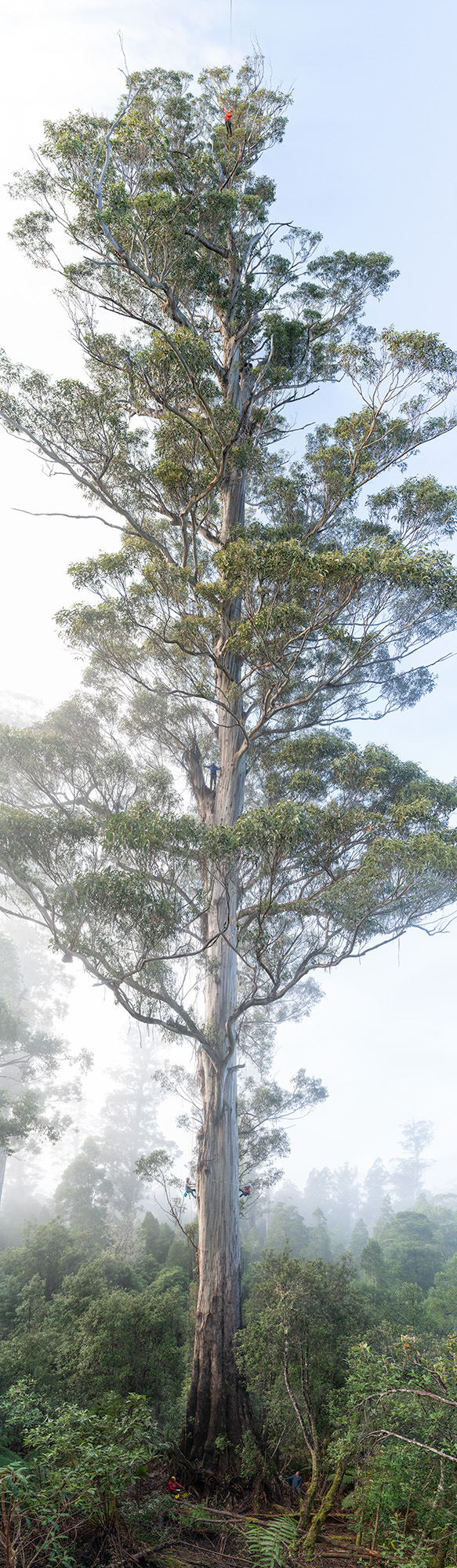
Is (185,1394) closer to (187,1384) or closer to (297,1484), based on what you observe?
(187,1384)

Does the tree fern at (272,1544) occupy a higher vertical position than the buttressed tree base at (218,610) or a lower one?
lower

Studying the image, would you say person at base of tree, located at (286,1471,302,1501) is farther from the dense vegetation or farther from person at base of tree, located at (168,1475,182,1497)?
person at base of tree, located at (168,1475,182,1497)

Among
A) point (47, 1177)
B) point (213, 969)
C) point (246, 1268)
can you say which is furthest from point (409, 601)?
point (47, 1177)

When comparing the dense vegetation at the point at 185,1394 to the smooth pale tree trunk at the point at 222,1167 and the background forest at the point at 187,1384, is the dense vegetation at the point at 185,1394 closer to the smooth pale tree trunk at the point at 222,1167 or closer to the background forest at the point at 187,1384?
the background forest at the point at 187,1384

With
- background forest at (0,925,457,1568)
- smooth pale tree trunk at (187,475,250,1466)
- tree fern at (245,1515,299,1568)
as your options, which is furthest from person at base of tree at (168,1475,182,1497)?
tree fern at (245,1515,299,1568)

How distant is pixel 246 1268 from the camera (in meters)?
12.1

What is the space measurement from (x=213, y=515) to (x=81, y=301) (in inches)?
107

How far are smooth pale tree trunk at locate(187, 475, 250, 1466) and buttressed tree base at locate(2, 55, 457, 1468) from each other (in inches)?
0.9

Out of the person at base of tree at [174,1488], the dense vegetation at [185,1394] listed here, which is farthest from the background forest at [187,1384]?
the person at base of tree at [174,1488]

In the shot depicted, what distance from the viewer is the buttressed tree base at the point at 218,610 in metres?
5.99

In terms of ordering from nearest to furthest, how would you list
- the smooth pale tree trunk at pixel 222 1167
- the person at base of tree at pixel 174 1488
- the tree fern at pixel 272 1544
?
the tree fern at pixel 272 1544 → the person at base of tree at pixel 174 1488 → the smooth pale tree trunk at pixel 222 1167

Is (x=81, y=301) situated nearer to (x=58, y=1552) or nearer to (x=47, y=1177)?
(x=58, y=1552)

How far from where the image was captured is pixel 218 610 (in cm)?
695

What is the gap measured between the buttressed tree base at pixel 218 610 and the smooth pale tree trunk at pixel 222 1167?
2cm
